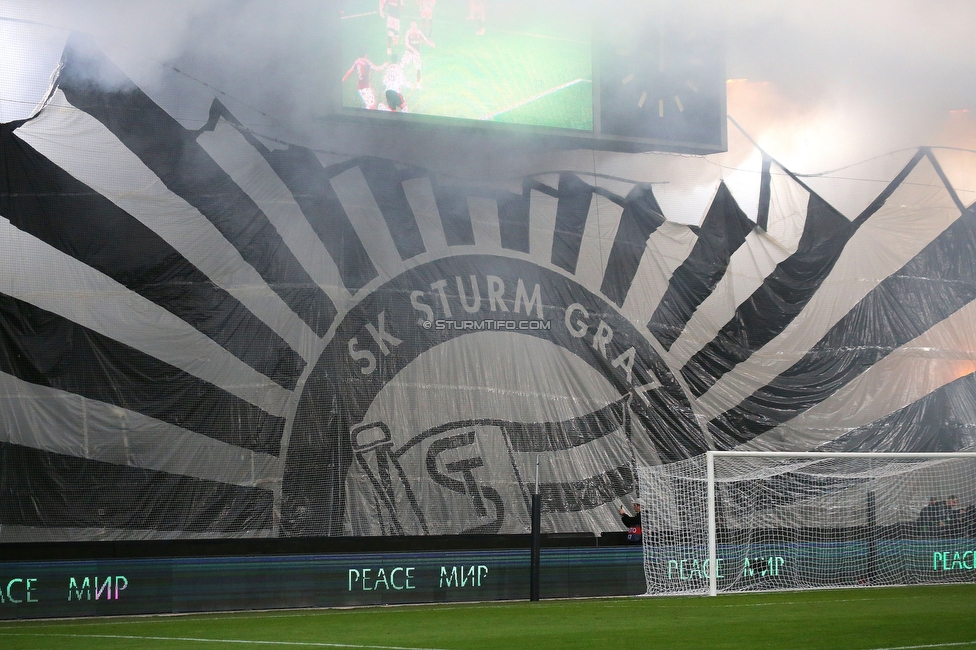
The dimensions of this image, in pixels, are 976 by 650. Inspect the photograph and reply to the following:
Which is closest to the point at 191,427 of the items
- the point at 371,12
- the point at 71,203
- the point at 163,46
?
Answer: the point at 71,203

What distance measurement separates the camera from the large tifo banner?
7730 mm

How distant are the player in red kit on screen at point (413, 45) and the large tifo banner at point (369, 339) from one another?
2.86 feet

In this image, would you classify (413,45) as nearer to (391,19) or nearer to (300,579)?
(391,19)

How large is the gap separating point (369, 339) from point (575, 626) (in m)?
3.31

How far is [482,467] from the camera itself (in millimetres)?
8375

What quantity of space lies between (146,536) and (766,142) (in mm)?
6676

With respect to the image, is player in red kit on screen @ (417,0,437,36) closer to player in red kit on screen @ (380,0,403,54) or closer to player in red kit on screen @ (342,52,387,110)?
player in red kit on screen @ (380,0,403,54)

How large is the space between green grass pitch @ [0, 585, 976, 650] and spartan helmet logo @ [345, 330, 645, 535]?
40.2 inches

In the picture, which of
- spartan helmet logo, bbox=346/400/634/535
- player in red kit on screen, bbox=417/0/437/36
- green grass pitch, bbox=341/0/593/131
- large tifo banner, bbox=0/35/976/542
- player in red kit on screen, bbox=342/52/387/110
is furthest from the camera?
player in red kit on screen, bbox=417/0/437/36

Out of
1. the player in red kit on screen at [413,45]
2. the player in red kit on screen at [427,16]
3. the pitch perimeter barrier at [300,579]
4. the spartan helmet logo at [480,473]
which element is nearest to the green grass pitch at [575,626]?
the pitch perimeter barrier at [300,579]

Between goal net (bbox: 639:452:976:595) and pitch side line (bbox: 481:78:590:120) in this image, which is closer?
goal net (bbox: 639:452:976:595)

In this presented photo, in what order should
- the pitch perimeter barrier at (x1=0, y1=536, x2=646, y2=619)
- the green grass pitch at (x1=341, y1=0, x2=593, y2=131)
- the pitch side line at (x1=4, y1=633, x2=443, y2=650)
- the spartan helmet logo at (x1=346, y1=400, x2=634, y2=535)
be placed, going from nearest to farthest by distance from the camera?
the pitch side line at (x1=4, y1=633, x2=443, y2=650) → the pitch perimeter barrier at (x1=0, y1=536, x2=646, y2=619) → the spartan helmet logo at (x1=346, y1=400, x2=634, y2=535) → the green grass pitch at (x1=341, y1=0, x2=593, y2=131)

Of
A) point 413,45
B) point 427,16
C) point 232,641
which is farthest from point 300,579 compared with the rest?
point 427,16

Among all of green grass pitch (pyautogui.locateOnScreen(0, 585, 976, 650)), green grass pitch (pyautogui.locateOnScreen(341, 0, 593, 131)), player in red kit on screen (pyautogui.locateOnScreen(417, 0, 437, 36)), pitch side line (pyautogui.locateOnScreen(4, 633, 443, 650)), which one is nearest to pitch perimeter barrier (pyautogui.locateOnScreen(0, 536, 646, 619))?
Answer: green grass pitch (pyautogui.locateOnScreen(0, 585, 976, 650))
